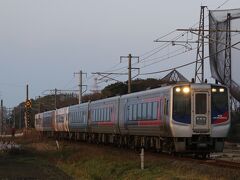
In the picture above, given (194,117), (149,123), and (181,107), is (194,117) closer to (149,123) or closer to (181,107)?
(181,107)

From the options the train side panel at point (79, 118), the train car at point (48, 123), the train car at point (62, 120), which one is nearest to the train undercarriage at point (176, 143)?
the train side panel at point (79, 118)

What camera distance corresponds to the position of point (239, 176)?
16656mm

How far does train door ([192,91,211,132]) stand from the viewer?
987 inches

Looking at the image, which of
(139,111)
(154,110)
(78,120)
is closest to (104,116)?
(139,111)

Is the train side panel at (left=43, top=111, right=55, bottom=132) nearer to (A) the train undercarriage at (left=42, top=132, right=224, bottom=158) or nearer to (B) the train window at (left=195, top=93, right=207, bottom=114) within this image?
(A) the train undercarriage at (left=42, top=132, right=224, bottom=158)

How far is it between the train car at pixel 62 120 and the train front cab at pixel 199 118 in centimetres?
3380

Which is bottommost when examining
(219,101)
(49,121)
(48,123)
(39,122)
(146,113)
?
(48,123)

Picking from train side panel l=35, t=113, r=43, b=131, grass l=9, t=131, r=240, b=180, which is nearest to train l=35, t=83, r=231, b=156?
grass l=9, t=131, r=240, b=180

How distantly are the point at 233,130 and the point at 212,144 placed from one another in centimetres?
2524

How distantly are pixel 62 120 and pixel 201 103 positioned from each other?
36.7m

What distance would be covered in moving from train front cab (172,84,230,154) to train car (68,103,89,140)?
872 inches

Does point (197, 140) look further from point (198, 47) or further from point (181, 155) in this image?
point (198, 47)

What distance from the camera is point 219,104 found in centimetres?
2567

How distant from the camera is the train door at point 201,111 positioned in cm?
2508
